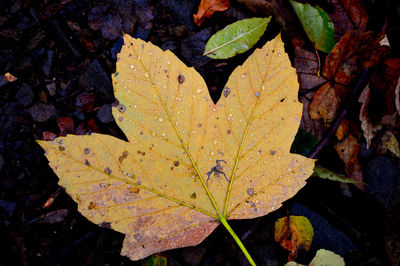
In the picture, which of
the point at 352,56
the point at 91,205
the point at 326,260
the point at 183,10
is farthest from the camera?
the point at 183,10

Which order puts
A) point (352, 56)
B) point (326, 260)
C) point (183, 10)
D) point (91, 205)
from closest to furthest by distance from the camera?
point (91, 205) → point (326, 260) → point (352, 56) → point (183, 10)

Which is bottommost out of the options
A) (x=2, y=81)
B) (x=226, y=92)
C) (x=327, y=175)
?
(x=327, y=175)

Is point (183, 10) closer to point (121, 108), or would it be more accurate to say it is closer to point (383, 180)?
point (121, 108)

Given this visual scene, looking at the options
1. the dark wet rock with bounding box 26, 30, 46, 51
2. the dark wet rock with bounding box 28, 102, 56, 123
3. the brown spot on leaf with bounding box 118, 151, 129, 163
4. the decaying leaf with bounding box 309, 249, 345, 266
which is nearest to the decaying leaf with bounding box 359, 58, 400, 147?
the decaying leaf with bounding box 309, 249, 345, 266

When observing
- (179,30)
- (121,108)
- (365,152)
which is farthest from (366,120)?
(121,108)

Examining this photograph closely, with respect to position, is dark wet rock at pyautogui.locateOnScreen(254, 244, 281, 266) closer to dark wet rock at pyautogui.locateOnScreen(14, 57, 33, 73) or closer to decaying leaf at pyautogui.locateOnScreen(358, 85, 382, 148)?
decaying leaf at pyautogui.locateOnScreen(358, 85, 382, 148)

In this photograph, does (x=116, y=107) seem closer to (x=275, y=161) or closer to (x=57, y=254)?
(x=275, y=161)
